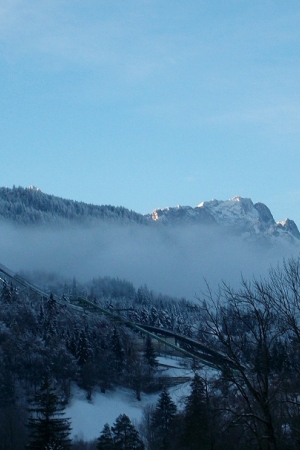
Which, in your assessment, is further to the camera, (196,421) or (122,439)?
(122,439)

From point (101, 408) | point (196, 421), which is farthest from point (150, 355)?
point (196, 421)

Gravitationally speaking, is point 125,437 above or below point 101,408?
below

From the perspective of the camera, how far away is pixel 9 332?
97.8m

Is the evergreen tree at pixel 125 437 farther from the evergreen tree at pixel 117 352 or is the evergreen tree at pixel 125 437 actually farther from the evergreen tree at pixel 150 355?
the evergreen tree at pixel 150 355

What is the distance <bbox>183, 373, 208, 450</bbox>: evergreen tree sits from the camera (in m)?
37.2

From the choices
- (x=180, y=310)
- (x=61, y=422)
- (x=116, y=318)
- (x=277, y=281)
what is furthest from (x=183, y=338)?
(x=277, y=281)

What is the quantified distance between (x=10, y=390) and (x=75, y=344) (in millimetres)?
16145

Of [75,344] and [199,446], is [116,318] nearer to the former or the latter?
[75,344]

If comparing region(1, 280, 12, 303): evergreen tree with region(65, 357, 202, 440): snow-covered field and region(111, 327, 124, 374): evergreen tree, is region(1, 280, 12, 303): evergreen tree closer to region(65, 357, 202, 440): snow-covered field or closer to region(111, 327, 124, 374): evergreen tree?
region(111, 327, 124, 374): evergreen tree

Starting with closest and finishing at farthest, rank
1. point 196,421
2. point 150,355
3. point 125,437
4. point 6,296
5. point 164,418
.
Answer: point 196,421
point 125,437
point 164,418
point 150,355
point 6,296

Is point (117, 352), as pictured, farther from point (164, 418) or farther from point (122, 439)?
point (122, 439)

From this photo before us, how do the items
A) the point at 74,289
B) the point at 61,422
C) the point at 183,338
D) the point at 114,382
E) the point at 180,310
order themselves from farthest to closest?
the point at 74,289
the point at 180,310
the point at 183,338
the point at 114,382
the point at 61,422


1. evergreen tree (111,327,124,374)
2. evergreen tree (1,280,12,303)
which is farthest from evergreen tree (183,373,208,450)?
evergreen tree (1,280,12,303)

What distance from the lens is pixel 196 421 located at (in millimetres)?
39875
